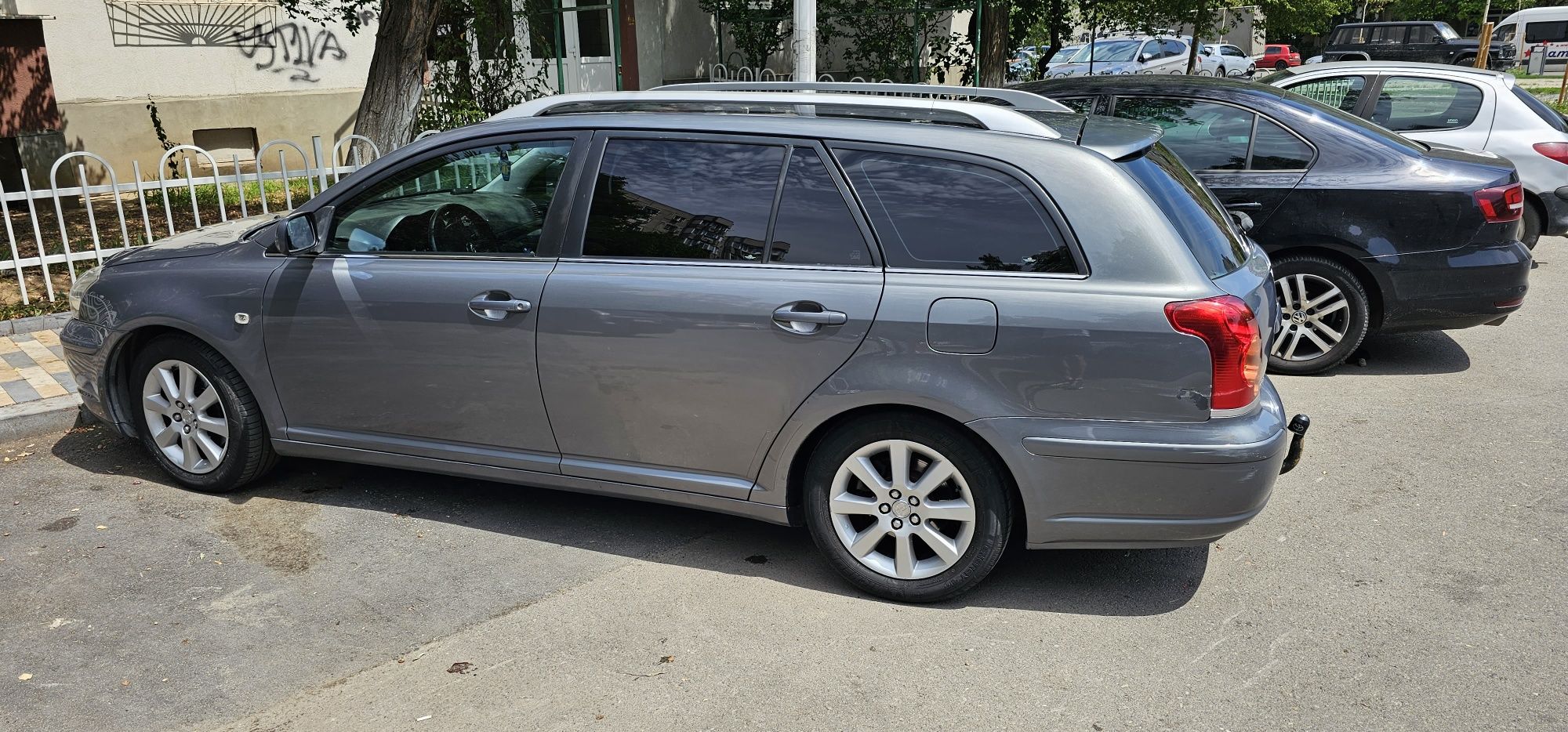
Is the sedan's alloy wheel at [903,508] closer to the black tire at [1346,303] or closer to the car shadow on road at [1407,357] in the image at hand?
the black tire at [1346,303]

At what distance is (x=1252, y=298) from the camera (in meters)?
3.86

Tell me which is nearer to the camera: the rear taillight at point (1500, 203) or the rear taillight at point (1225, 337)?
the rear taillight at point (1225, 337)

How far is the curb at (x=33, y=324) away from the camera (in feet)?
23.7

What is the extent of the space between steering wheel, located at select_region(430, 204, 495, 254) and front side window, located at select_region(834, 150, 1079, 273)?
141cm

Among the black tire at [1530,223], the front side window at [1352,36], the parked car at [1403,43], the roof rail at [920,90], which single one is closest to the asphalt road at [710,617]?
the roof rail at [920,90]

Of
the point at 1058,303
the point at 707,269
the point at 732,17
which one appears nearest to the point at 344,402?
the point at 707,269

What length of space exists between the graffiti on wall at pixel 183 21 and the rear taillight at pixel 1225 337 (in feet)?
40.1

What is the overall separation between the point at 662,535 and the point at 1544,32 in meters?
46.5

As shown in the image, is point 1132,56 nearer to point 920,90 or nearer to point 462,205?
point 920,90

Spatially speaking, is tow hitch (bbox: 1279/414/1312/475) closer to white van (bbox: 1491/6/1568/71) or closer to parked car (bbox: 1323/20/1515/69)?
parked car (bbox: 1323/20/1515/69)

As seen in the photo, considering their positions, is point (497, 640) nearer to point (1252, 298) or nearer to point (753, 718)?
point (753, 718)

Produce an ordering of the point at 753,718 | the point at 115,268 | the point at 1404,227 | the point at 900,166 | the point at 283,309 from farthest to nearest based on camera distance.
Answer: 1. the point at 1404,227
2. the point at 115,268
3. the point at 283,309
4. the point at 900,166
5. the point at 753,718

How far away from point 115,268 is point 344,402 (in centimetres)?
128

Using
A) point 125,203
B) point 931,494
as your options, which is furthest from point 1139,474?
point 125,203
